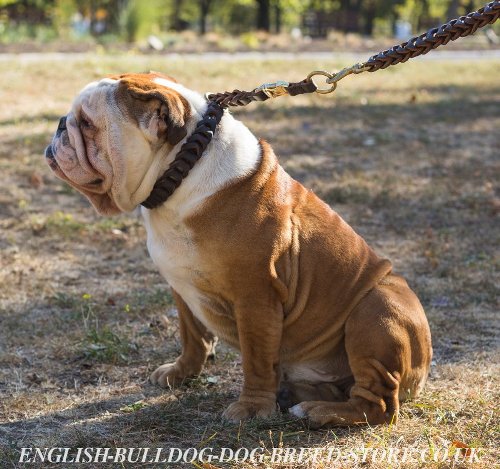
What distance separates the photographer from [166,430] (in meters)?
3.75

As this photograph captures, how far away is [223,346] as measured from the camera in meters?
4.84

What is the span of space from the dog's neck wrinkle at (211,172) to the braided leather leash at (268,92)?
0.03 meters

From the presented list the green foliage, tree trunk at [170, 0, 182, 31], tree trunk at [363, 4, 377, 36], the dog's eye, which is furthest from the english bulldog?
tree trunk at [363, 4, 377, 36]

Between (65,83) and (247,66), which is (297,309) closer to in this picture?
(65,83)

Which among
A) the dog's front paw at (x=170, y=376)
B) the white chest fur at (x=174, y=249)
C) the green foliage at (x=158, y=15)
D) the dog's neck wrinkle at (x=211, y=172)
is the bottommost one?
the dog's front paw at (x=170, y=376)

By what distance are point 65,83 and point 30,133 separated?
12.5 ft

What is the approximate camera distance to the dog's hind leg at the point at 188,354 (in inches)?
168

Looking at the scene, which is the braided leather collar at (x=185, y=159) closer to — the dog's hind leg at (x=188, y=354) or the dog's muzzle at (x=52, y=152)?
the dog's muzzle at (x=52, y=152)

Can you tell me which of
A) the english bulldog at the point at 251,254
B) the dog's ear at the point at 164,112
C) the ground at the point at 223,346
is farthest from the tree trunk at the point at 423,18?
the dog's ear at the point at 164,112

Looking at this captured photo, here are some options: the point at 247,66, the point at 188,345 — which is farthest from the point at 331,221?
the point at 247,66

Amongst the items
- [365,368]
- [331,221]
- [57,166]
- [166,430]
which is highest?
[57,166]

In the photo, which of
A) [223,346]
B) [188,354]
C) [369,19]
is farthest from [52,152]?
[369,19]

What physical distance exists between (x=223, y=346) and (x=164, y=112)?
174cm

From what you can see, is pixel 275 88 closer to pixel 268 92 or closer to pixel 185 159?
pixel 268 92
